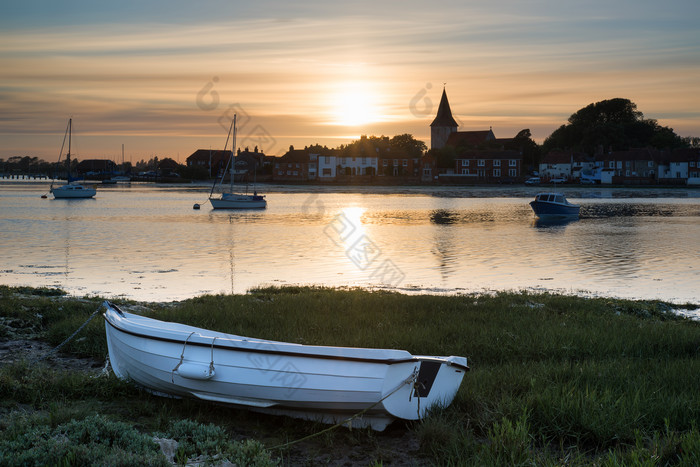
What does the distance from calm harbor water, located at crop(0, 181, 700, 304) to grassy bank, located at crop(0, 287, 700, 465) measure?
8.19m

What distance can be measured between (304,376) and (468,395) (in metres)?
2.42

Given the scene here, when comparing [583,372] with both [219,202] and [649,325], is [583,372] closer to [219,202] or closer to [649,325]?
[649,325]

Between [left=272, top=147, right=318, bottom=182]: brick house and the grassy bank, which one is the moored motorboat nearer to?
the grassy bank

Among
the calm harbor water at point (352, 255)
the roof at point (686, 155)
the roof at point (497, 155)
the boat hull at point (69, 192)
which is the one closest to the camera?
the calm harbor water at point (352, 255)

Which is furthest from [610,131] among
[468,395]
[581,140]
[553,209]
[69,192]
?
[468,395]

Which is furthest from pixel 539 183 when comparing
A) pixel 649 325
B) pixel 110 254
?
pixel 649 325

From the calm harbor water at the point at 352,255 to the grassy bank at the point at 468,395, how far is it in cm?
819

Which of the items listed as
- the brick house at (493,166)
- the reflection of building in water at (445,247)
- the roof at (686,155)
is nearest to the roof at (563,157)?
the brick house at (493,166)

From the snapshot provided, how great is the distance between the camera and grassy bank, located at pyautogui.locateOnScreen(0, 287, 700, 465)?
24.7 feet

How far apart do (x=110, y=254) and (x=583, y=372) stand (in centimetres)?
2973

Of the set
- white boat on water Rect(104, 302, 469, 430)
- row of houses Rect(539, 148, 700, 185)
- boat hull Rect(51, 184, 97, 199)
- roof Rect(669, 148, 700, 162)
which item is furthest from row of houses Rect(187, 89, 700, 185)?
white boat on water Rect(104, 302, 469, 430)

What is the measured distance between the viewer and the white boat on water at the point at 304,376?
7.96 m

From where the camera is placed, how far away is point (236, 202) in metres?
78.8

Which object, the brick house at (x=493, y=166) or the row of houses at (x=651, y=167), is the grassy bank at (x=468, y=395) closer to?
the row of houses at (x=651, y=167)
